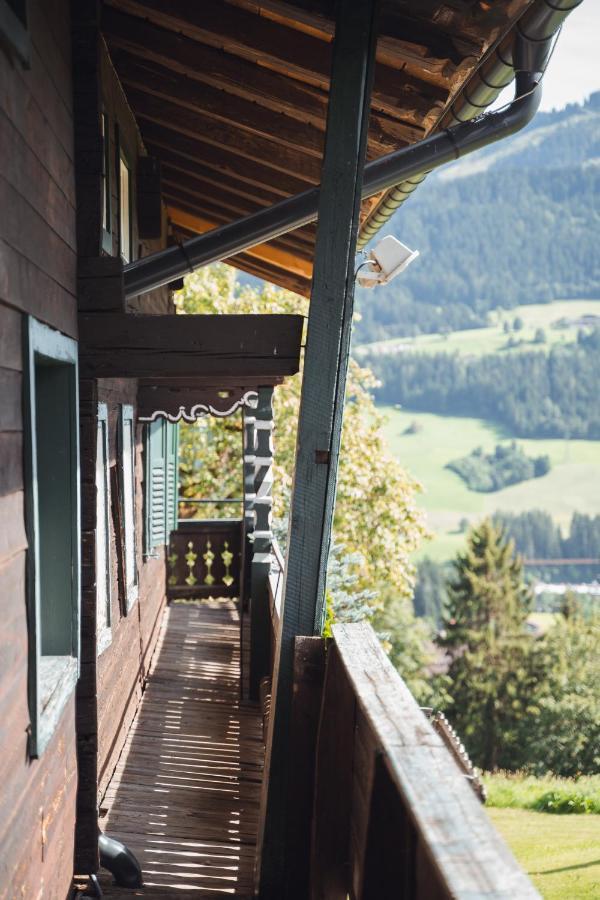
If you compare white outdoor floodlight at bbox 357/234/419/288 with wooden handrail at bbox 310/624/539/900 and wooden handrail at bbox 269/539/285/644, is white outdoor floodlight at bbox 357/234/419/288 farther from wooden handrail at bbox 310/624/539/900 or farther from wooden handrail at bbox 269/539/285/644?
wooden handrail at bbox 310/624/539/900

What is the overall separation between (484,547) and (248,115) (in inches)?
1821

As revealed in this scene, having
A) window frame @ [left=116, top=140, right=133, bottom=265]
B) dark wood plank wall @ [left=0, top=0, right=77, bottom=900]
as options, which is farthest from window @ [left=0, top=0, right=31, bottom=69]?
window frame @ [left=116, top=140, right=133, bottom=265]

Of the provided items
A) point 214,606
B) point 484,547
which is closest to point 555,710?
point 484,547

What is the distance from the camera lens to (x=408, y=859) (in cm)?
210

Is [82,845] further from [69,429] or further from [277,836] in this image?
[69,429]

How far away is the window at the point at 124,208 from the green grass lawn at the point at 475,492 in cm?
11527

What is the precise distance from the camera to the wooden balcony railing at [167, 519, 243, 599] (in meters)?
12.1

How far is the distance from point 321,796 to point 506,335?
18099cm

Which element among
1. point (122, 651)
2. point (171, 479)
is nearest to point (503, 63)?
point (122, 651)

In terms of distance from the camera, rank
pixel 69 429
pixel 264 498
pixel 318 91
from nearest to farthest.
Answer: pixel 69 429
pixel 318 91
pixel 264 498

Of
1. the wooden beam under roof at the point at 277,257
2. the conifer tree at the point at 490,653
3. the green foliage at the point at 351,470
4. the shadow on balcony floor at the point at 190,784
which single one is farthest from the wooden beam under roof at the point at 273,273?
the conifer tree at the point at 490,653

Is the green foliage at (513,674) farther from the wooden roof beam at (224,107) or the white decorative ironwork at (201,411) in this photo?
the wooden roof beam at (224,107)

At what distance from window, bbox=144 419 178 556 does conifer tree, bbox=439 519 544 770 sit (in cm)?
3591

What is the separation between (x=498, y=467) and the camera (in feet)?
465
